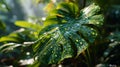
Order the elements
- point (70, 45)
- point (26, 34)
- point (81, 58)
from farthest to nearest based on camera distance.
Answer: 1. point (26, 34)
2. point (81, 58)
3. point (70, 45)

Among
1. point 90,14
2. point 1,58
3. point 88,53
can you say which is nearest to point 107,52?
point 88,53

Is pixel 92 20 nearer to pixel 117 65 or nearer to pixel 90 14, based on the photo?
pixel 90 14

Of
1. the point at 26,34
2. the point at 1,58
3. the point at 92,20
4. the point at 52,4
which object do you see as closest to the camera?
the point at 92,20

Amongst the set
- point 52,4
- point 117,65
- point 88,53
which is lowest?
point 117,65

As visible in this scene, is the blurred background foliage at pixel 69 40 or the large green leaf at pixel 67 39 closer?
the large green leaf at pixel 67 39

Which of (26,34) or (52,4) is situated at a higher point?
(52,4)

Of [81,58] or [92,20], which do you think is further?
[81,58]

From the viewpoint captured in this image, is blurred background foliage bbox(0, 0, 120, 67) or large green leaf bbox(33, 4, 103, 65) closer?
Result: large green leaf bbox(33, 4, 103, 65)
